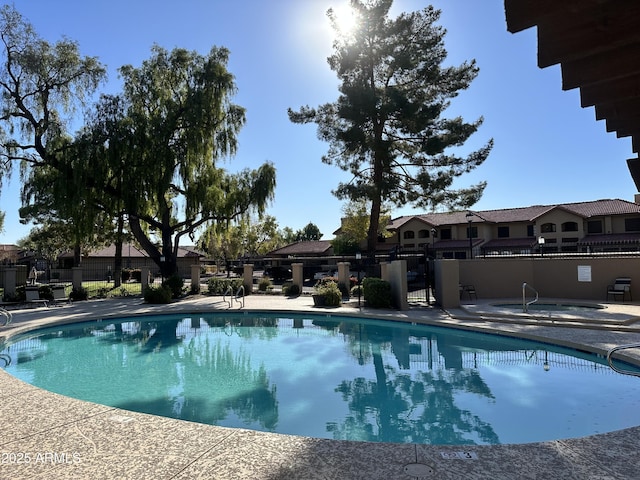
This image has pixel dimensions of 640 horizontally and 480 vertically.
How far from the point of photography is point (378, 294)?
15.5 metres

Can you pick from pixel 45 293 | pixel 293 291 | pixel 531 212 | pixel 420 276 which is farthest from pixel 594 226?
pixel 45 293

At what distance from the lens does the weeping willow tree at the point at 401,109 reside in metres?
20.0

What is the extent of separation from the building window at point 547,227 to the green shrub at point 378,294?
87.4 ft

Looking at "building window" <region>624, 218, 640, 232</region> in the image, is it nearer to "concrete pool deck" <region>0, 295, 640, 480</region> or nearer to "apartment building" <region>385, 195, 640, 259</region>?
"apartment building" <region>385, 195, 640, 259</region>

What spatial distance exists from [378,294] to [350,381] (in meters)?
7.89

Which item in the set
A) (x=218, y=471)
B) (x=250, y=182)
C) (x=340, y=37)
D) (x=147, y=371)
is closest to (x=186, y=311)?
(x=147, y=371)

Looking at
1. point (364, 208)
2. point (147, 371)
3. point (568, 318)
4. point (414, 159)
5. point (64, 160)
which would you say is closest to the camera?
→ point (147, 371)

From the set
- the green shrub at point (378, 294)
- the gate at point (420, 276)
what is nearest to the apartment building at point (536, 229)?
the gate at point (420, 276)

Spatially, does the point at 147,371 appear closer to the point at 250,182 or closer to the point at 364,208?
the point at 250,182

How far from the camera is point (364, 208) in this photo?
123ft

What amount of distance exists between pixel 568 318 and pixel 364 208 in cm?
2697

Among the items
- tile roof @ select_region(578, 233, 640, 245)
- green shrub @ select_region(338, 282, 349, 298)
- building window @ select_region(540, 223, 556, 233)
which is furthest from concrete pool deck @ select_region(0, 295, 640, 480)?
building window @ select_region(540, 223, 556, 233)

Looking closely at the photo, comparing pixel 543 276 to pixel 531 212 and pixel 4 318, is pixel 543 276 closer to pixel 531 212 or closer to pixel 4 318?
pixel 4 318

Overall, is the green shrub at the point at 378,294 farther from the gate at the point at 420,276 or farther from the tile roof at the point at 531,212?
the tile roof at the point at 531,212
